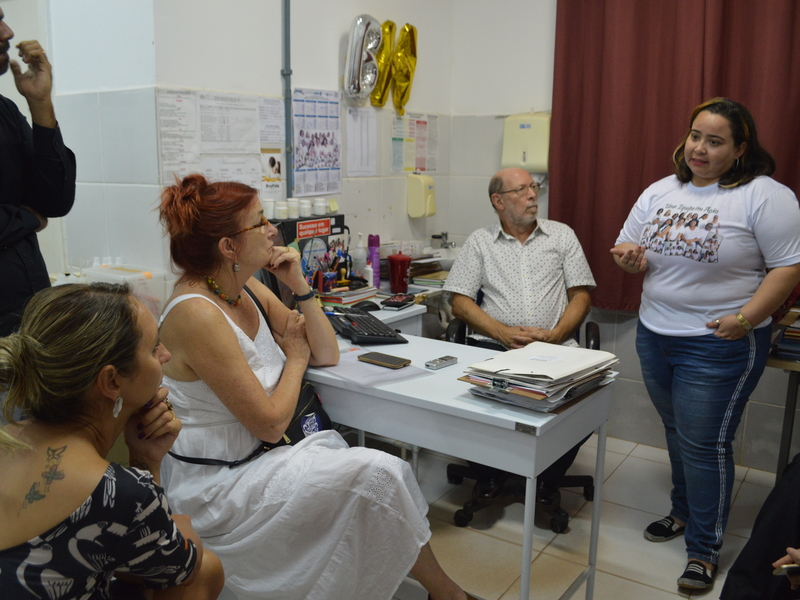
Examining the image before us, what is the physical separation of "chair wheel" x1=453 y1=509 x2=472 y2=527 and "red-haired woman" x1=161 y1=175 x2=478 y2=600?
83 cm

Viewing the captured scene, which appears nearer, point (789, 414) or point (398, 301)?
point (789, 414)

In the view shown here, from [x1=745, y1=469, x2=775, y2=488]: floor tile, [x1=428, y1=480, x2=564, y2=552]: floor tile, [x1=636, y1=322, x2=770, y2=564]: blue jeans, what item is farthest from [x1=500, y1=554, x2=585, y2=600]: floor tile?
[x1=745, y1=469, x2=775, y2=488]: floor tile

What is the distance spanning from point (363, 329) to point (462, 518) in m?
0.94

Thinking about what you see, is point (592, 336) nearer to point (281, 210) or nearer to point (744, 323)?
point (744, 323)

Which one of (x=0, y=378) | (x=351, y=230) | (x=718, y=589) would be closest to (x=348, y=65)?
(x=351, y=230)

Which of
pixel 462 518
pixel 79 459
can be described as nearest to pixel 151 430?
pixel 79 459

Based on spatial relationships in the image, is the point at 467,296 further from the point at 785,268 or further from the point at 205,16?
the point at 205,16

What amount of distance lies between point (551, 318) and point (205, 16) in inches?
73.4

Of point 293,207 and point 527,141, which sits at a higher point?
point 527,141

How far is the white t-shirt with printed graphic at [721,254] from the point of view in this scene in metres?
2.26

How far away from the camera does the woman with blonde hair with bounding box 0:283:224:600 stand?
1084 mm

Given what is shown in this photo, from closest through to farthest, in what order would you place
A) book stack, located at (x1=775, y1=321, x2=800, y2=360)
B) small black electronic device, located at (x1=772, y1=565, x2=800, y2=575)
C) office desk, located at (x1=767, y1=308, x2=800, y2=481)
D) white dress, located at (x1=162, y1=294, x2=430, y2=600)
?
small black electronic device, located at (x1=772, y1=565, x2=800, y2=575) → white dress, located at (x1=162, y1=294, x2=430, y2=600) → book stack, located at (x1=775, y1=321, x2=800, y2=360) → office desk, located at (x1=767, y1=308, x2=800, y2=481)

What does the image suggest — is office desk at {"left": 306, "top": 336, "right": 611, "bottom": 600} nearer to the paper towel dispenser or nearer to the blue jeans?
the blue jeans

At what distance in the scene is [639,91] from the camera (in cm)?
329
